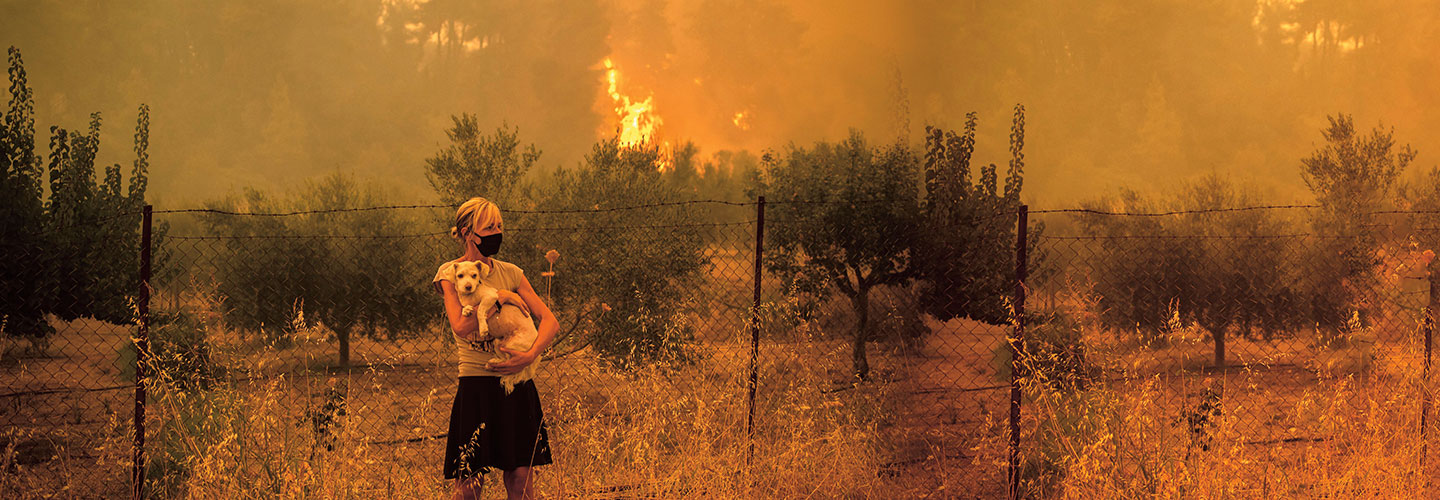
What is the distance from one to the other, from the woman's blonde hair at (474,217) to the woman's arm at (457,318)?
24 cm

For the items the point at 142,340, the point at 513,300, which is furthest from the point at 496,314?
the point at 142,340

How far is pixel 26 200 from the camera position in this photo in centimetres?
913

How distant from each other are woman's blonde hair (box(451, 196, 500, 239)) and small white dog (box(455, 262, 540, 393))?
0.17 m

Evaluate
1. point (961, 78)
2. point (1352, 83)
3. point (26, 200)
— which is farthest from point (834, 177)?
point (961, 78)

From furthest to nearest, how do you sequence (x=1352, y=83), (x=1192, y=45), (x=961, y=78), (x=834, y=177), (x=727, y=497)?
(x=961, y=78)
(x=1192, y=45)
(x=1352, y=83)
(x=834, y=177)
(x=727, y=497)

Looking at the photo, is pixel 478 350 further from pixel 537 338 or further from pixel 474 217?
pixel 474 217

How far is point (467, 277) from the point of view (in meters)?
3.28

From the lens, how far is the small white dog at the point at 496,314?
3279mm

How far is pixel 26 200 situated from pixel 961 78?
5906 cm

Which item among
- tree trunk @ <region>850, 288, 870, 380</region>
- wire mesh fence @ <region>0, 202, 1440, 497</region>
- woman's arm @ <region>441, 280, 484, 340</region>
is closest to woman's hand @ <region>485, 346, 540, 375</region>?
woman's arm @ <region>441, 280, 484, 340</region>

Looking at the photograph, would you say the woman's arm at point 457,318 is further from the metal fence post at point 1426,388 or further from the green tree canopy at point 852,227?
the green tree canopy at point 852,227

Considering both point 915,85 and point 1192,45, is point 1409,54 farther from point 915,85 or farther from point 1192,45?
point 915,85

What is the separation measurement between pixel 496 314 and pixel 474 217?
0.41 m

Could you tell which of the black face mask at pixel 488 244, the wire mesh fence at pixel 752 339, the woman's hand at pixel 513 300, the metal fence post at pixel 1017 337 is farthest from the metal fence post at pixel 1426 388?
the black face mask at pixel 488 244
